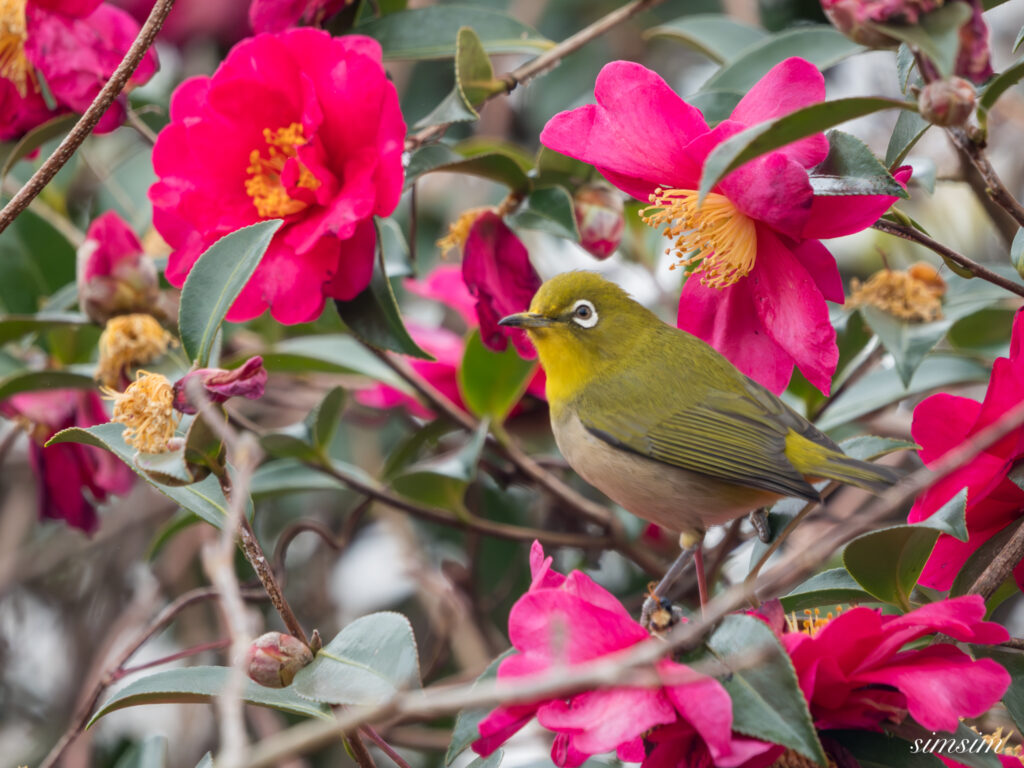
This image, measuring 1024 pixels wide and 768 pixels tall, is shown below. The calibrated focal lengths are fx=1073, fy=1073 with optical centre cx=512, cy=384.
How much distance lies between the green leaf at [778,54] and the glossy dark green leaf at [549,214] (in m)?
0.34

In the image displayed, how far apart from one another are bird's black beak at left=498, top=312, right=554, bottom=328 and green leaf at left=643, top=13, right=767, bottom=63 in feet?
2.15

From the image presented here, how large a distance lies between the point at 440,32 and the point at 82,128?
2.84 ft

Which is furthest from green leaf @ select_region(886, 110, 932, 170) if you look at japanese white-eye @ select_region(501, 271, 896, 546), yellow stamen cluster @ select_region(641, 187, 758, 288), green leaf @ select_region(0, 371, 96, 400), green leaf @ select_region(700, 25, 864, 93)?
green leaf @ select_region(0, 371, 96, 400)

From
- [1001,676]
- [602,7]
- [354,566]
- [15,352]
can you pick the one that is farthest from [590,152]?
[602,7]

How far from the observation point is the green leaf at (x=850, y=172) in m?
1.24

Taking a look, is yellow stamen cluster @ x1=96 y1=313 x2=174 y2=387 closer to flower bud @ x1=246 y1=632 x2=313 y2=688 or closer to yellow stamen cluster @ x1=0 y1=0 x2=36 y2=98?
yellow stamen cluster @ x1=0 y1=0 x2=36 y2=98

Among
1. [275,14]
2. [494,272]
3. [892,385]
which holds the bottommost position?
[892,385]

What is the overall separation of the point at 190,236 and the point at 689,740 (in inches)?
42.8

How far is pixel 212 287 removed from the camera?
4.80ft

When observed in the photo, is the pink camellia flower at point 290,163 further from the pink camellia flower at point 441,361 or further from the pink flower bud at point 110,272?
the pink camellia flower at point 441,361

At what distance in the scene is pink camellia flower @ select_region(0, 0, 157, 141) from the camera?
5.93 ft

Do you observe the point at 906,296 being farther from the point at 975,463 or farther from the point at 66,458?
the point at 66,458

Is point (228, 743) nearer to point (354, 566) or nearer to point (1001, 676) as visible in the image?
point (1001, 676)

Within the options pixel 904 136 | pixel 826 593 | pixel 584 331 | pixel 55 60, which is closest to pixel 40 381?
pixel 55 60
